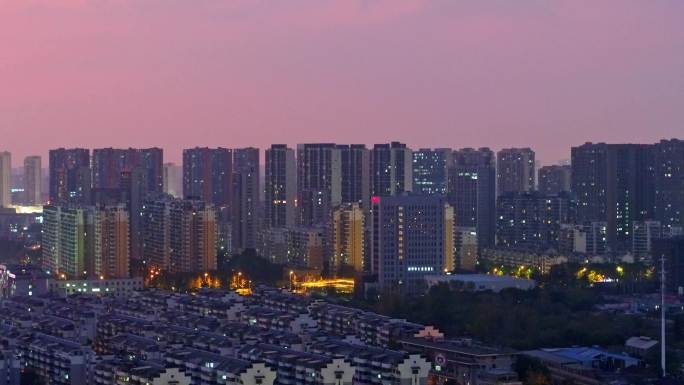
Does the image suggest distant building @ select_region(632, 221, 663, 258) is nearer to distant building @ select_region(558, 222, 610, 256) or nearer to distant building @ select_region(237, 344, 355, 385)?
distant building @ select_region(558, 222, 610, 256)

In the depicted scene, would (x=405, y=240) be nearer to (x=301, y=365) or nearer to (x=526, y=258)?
(x=526, y=258)

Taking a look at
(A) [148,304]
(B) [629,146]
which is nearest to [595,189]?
(B) [629,146]

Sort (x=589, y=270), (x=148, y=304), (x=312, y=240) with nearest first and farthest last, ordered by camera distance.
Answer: (x=148, y=304) < (x=589, y=270) < (x=312, y=240)

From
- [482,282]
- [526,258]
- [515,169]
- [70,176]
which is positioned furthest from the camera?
[515,169]

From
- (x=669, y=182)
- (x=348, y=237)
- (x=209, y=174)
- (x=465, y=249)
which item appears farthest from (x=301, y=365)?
(x=209, y=174)

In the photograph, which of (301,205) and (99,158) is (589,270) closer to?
(301,205)

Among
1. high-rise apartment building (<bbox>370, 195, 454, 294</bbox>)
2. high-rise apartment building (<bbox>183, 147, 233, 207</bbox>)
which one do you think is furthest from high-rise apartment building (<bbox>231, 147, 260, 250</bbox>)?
high-rise apartment building (<bbox>370, 195, 454, 294</bbox>)
